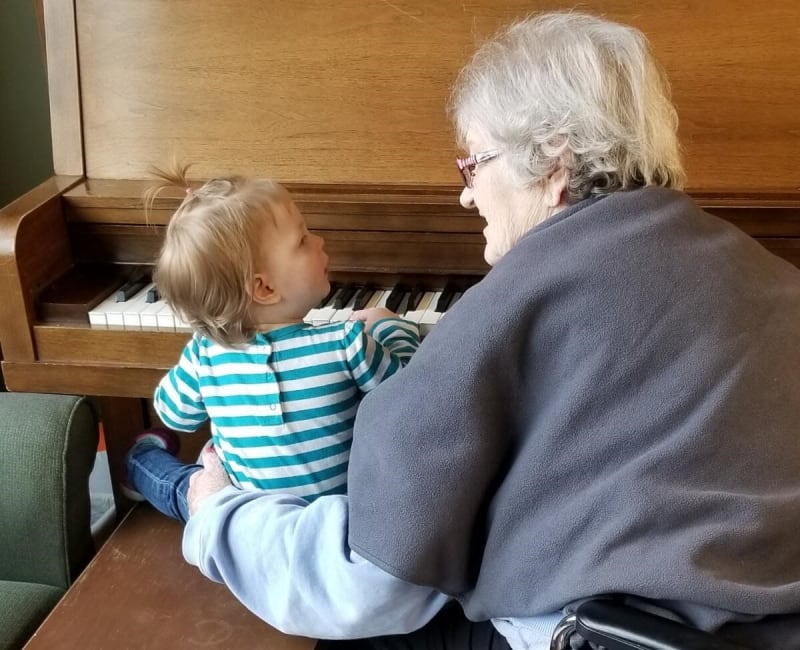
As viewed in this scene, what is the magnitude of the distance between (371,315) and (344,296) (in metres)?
0.17

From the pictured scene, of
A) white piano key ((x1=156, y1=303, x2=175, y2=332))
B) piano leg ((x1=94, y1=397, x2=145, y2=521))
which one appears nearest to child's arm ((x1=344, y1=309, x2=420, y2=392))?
white piano key ((x1=156, y1=303, x2=175, y2=332))

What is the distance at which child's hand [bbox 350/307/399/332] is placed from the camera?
4.66 feet

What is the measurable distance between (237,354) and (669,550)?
27.3 inches

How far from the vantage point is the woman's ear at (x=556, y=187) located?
3.49 feet

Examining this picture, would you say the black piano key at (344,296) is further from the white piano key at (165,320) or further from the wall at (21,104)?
the wall at (21,104)

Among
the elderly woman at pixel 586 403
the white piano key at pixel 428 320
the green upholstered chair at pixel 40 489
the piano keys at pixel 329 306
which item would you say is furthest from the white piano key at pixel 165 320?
the elderly woman at pixel 586 403

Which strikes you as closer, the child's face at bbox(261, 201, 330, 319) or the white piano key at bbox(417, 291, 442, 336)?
the child's face at bbox(261, 201, 330, 319)

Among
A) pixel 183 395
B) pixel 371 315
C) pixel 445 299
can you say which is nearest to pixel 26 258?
pixel 183 395

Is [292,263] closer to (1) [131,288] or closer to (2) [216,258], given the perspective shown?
(2) [216,258]

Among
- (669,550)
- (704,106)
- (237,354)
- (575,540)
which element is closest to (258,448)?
(237,354)

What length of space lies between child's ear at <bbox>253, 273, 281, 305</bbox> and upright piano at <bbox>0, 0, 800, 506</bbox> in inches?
9.4

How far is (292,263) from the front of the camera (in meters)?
1.32

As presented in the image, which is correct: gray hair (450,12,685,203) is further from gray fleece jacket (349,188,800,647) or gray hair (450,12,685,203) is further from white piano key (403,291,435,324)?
white piano key (403,291,435,324)

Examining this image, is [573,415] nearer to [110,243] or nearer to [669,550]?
[669,550]
